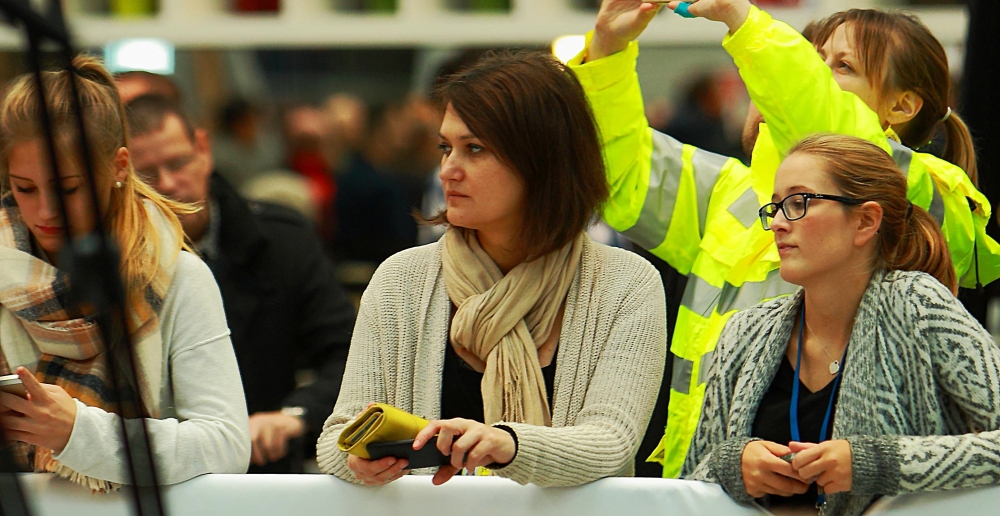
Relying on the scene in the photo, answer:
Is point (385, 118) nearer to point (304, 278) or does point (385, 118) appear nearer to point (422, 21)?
point (422, 21)

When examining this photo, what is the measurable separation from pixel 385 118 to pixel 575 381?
421 cm

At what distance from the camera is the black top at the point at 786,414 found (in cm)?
172

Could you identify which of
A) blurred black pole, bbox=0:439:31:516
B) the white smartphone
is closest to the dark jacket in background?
the white smartphone

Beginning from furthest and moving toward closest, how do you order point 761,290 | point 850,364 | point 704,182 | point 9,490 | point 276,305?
point 276,305
point 704,182
point 761,290
point 850,364
point 9,490

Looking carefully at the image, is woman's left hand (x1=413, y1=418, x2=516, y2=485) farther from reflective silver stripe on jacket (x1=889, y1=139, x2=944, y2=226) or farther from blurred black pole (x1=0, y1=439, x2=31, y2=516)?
reflective silver stripe on jacket (x1=889, y1=139, x2=944, y2=226)

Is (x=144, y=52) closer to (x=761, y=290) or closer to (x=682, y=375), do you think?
(x=682, y=375)

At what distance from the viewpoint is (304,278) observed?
9.28 ft

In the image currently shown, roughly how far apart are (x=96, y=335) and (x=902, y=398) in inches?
43.1

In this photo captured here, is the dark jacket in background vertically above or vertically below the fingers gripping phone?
below

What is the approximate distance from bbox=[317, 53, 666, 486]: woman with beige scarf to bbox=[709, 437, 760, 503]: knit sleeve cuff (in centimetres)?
13

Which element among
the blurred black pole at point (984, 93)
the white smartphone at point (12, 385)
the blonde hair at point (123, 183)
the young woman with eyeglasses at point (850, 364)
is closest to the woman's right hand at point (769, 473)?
the young woman with eyeglasses at point (850, 364)

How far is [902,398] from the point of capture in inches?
65.5

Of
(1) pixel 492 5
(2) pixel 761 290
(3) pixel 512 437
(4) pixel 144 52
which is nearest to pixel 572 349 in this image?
(3) pixel 512 437

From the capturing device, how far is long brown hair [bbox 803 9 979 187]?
2.12m
